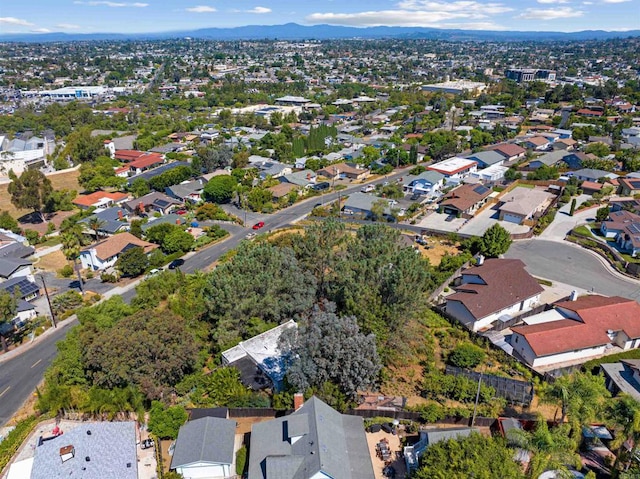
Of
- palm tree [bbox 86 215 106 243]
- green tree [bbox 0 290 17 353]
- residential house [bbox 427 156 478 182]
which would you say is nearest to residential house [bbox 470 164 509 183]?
residential house [bbox 427 156 478 182]

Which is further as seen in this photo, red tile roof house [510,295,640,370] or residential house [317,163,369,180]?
residential house [317,163,369,180]

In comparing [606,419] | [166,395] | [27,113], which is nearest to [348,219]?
[166,395]

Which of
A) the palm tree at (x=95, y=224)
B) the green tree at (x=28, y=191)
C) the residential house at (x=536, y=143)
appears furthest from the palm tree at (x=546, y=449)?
the residential house at (x=536, y=143)

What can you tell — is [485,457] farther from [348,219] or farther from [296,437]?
[348,219]

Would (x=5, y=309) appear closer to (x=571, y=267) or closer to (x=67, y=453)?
(x=67, y=453)

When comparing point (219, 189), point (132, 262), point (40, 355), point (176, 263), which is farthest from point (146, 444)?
point (219, 189)

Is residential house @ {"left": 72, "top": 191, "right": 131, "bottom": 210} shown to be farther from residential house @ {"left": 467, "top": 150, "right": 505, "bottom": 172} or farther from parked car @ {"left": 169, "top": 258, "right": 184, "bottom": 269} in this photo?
residential house @ {"left": 467, "top": 150, "right": 505, "bottom": 172}

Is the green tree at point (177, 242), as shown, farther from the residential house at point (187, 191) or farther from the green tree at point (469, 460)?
the green tree at point (469, 460)
